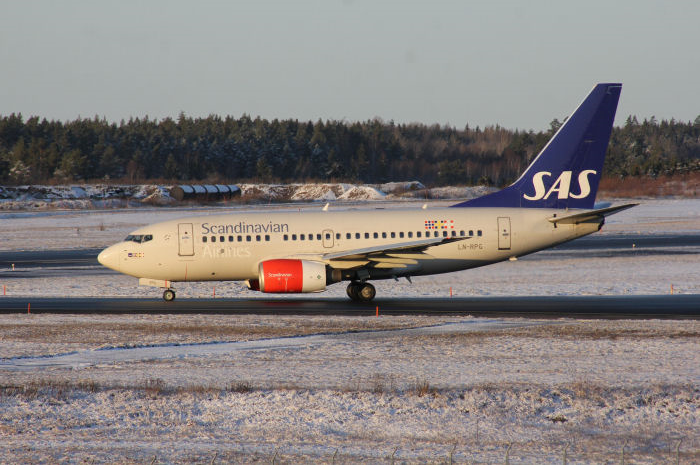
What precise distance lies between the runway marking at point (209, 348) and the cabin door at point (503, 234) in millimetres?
7389

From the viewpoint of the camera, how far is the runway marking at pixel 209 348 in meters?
20.6

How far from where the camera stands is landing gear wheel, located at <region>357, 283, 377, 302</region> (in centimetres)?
3319

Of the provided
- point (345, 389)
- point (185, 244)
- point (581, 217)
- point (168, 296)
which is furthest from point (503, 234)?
point (345, 389)

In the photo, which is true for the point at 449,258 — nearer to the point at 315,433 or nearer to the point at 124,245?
the point at 124,245

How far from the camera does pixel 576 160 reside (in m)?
35.1

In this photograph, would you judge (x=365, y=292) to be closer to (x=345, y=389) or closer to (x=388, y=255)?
(x=388, y=255)

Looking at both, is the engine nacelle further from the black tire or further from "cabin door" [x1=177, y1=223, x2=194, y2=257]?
"cabin door" [x1=177, y1=223, x2=194, y2=257]

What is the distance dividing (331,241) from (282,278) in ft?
10.4

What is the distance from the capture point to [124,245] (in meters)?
34.1

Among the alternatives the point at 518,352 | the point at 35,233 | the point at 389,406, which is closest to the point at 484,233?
the point at 518,352

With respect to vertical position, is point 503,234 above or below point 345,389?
above

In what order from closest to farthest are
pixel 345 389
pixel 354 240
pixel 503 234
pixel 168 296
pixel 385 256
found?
pixel 345 389
pixel 385 256
pixel 354 240
pixel 503 234
pixel 168 296

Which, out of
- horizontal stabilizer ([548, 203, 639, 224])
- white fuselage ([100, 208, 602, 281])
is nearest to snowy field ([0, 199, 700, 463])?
white fuselage ([100, 208, 602, 281])

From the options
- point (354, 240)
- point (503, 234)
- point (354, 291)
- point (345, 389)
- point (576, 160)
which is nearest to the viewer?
point (345, 389)
